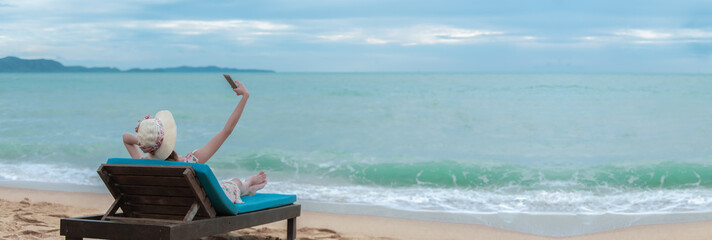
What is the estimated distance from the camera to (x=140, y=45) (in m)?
32.1

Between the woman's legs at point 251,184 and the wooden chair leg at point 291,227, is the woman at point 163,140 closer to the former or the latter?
the woman's legs at point 251,184

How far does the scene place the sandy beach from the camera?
510 centimetres

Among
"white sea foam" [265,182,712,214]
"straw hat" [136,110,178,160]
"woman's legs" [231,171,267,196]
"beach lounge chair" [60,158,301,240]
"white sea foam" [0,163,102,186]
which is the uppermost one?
"white sea foam" [0,163,102,186]

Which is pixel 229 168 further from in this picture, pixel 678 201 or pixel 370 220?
pixel 678 201

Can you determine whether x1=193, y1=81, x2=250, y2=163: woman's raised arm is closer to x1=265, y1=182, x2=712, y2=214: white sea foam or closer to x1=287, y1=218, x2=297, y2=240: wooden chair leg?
x1=287, y1=218, x2=297, y2=240: wooden chair leg

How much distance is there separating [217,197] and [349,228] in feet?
8.01

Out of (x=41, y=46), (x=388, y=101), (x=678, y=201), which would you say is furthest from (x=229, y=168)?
(x=41, y=46)

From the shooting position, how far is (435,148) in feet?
43.6

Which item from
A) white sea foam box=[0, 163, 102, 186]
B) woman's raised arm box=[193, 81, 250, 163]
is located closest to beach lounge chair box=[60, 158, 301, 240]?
woman's raised arm box=[193, 81, 250, 163]

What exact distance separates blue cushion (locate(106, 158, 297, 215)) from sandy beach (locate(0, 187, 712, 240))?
0.85m

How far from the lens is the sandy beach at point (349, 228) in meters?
5.10

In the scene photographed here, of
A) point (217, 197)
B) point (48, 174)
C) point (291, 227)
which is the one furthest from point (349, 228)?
point (48, 174)

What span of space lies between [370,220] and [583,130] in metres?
12.5

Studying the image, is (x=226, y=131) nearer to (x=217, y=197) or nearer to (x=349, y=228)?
(x=217, y=197)
